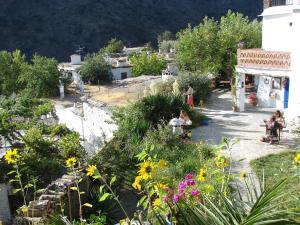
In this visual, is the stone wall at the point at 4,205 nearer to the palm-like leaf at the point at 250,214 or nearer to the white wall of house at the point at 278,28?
the palm-like leaf at the point at 250,214

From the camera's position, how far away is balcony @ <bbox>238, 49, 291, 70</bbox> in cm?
1351

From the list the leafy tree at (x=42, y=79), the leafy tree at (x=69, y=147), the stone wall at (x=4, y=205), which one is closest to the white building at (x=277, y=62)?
the leafy tree at (x=69, y=147)

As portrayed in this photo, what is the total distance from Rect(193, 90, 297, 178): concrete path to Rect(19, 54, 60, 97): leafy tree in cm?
2489

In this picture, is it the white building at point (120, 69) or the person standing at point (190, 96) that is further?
the white building at point (120, 69)

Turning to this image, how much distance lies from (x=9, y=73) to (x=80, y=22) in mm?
41023

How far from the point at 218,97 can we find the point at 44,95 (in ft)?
80.5

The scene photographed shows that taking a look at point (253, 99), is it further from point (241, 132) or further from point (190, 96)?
point (241, 132)

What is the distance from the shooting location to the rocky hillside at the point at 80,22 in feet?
248

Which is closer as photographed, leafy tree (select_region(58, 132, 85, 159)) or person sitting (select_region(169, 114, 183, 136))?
person sitting (select_region(169, 114, 183, 136))

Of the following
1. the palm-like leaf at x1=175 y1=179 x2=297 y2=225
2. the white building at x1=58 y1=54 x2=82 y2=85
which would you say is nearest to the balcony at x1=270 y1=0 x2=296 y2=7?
the palm-like leaf at x1=175 y1=179 x2=297 y2=225

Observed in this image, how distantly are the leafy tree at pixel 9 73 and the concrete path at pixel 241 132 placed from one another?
3139 cm

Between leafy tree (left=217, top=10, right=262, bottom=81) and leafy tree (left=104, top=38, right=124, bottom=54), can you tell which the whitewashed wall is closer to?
leafy tree (left=217, top=10, right=262, bottom=81)

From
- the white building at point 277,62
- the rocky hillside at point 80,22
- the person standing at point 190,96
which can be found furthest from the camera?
the rocky hillside at point 80,22

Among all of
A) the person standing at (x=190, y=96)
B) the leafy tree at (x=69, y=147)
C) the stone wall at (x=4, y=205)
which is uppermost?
the person standing at (x=190, y=96)
